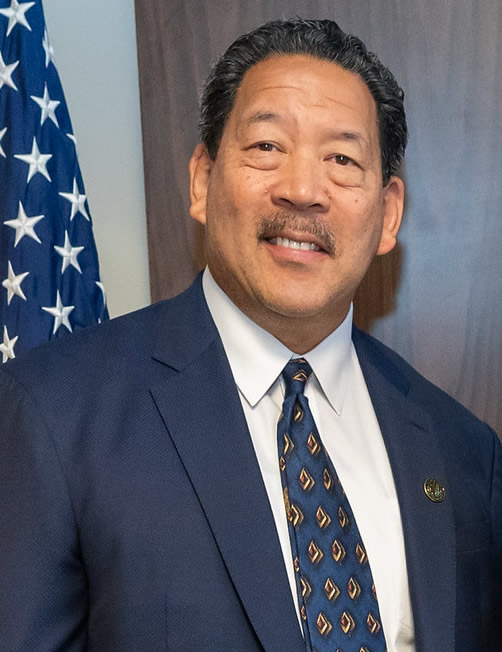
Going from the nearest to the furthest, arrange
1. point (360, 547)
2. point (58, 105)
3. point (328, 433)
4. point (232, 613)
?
point (232, 613) < point (360, 547) < point (328, 433) < point (58, 105)

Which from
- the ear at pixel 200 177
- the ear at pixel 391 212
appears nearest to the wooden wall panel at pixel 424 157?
the ear at pixel 391 212

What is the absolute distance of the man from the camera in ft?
4.20

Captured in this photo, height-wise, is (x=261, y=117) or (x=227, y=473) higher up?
(x=261, y=117)

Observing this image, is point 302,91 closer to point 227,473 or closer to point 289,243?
point 289,243

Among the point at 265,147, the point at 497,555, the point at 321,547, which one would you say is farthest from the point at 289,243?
the point at 497,555

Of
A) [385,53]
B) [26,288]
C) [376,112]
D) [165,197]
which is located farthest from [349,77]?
[26,288]

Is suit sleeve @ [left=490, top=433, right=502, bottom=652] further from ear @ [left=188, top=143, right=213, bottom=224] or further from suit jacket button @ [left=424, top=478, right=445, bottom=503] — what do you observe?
ear @ [left=188, top=143, right=213, bottom=224]

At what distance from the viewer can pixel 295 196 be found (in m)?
1.42

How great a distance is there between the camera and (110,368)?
1.41 metres

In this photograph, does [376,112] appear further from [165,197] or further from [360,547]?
[360,547]

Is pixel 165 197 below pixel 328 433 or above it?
above

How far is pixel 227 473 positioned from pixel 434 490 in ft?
1.35

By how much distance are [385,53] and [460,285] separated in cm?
51

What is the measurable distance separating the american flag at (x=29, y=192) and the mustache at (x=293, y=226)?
42 centimetres
